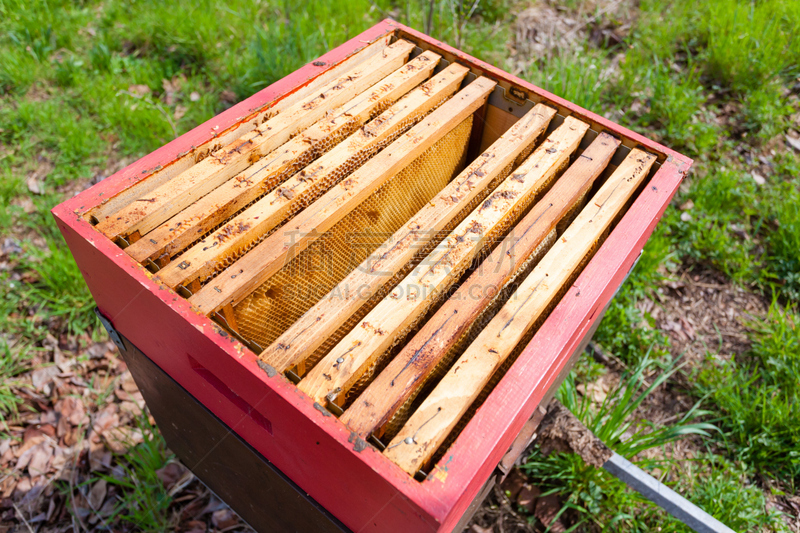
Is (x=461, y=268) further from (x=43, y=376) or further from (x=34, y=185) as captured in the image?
(x=34, y=185)

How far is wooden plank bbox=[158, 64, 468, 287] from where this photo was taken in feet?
4.34

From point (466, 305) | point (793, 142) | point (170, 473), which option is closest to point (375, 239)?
point (466, 305)

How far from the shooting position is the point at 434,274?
1.35 meters

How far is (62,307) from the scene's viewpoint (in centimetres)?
268

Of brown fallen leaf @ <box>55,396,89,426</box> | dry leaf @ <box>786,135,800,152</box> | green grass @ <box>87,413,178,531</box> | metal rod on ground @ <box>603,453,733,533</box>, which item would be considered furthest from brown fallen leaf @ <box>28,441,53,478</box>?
dry leaf @ <box>786,135,800,152</box>

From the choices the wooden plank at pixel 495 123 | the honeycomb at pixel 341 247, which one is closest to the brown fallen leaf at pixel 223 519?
the honeycomb at pixel 341 247

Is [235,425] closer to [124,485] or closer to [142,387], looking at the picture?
[142,387]

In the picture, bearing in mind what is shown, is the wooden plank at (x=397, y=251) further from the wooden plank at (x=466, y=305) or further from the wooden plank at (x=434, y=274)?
the wooden plank at (x=466, y=305)

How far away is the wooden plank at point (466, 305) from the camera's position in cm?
113

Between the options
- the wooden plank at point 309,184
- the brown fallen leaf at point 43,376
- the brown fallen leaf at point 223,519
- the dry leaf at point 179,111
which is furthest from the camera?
the dry leaf at point 179,111

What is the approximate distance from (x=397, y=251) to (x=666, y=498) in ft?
4.72

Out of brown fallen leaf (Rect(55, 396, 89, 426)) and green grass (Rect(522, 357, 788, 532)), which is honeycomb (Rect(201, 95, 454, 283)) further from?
brown fallen leaf (Rect(55, 396, 89, 426))

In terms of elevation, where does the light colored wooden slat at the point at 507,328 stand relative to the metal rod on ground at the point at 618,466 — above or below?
above

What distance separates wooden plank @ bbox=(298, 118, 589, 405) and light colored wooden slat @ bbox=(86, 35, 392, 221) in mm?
719
